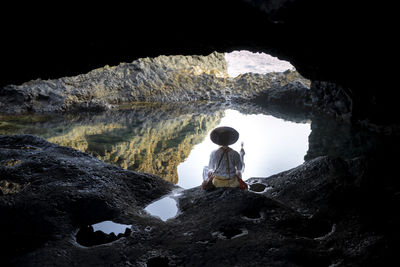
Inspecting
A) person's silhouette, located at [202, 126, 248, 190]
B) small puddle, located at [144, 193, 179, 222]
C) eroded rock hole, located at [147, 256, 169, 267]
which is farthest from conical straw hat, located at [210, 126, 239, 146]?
eroded rock hole, located at [147, 256, 169, 267]

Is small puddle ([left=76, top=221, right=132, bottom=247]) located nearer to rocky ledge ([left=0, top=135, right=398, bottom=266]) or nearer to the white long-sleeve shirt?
rocky ledge ([left=0, top=135, right=398, bottom=266])

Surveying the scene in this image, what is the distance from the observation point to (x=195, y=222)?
10.1ft

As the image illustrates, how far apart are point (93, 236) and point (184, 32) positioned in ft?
10.8

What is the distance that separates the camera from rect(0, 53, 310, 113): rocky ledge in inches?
830

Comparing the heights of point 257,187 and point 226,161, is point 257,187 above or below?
above

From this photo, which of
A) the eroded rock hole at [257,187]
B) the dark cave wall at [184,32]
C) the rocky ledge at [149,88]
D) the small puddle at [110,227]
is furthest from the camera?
the rocky ledge at [149,88]

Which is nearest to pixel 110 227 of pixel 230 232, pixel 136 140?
pixel 230 232

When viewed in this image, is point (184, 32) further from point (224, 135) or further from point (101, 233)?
point (101, 233)

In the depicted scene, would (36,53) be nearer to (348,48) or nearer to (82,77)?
(348,48)

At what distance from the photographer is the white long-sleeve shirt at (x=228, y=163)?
367cm

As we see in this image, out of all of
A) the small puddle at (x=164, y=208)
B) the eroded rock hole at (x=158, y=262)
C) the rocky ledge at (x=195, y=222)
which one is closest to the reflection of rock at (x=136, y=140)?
the small puddle at (x=164, y=208)

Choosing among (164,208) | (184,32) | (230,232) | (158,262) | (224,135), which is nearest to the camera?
(158,262)

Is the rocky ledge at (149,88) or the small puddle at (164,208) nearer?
the small puddle at (164,208)

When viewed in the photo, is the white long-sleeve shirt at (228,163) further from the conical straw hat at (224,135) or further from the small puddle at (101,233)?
the small puddle at (101,233)
